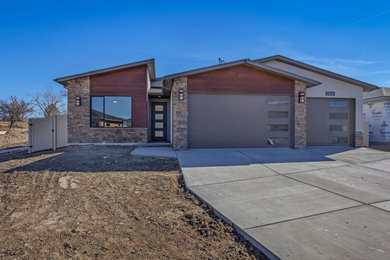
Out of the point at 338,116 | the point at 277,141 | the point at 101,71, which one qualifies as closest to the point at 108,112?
the point at 101,71

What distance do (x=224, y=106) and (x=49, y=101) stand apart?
22.3m

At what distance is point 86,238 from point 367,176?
212 inches

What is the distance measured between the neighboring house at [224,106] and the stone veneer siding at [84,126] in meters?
0.04

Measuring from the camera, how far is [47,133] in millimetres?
8109

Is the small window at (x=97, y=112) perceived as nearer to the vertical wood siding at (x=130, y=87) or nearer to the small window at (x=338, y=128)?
the vertical wood siding at (x=130, y=87)

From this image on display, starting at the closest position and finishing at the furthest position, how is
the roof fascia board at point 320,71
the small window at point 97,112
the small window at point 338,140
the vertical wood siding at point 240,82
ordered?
the vertical wood siding at point 240,82
the roof fascia board at point 320,71
the small window at point 338,140
the small window at point 97,112

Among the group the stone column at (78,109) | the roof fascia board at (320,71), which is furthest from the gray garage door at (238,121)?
the stone column at (78,109)

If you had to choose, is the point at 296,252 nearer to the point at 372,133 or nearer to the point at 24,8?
the point at 24,8

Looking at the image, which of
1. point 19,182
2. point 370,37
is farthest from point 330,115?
point 19,182

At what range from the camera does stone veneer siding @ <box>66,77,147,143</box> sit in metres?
9.41

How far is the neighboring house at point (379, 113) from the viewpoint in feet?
37.5

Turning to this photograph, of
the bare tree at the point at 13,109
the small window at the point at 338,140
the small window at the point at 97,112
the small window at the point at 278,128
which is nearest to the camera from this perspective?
the small window at the point at 278,128

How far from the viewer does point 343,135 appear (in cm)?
927

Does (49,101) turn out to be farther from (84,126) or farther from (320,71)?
(320,71)
